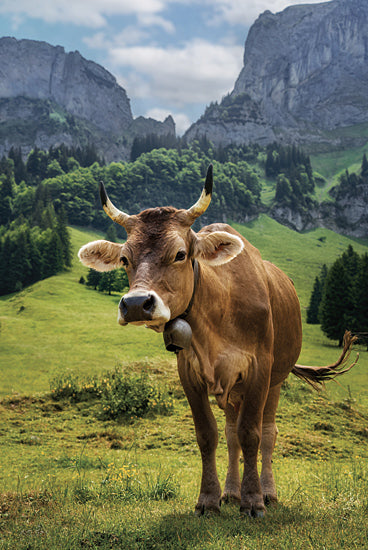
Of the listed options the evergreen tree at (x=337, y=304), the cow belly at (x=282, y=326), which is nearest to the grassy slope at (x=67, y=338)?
the evergreen tree at (x=337, y=304)

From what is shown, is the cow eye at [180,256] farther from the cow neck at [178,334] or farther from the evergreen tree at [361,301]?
the evergreen tree at [361,301]

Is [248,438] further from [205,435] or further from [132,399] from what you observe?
[132,399]

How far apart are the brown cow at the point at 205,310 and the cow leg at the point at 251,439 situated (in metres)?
0.01

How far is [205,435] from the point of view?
555 cm

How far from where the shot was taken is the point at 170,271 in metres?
4.47

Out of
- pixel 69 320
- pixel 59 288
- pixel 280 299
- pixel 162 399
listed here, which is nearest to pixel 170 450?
pixel 162 399

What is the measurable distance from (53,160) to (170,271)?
516 ft

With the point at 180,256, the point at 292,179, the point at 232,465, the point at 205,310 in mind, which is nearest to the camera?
the point at 180,256

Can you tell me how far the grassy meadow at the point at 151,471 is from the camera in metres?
4.71

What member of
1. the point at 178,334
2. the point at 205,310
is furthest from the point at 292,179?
the point at 178,334

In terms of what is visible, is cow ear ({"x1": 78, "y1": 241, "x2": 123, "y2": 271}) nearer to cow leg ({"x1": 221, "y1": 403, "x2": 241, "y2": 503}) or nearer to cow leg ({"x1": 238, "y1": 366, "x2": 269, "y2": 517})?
cow leg ({"x1": 238, "y1": 366, "x2": 269, "y2": 517})

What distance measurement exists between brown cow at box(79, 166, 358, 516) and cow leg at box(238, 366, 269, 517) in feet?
0.04

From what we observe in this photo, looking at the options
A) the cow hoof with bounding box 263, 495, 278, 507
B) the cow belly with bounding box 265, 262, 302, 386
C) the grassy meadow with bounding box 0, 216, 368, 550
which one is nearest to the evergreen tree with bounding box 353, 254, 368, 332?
the grassy meadow with bounding box 0, 216, 368, 550

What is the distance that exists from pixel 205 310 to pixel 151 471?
16.6 feet
